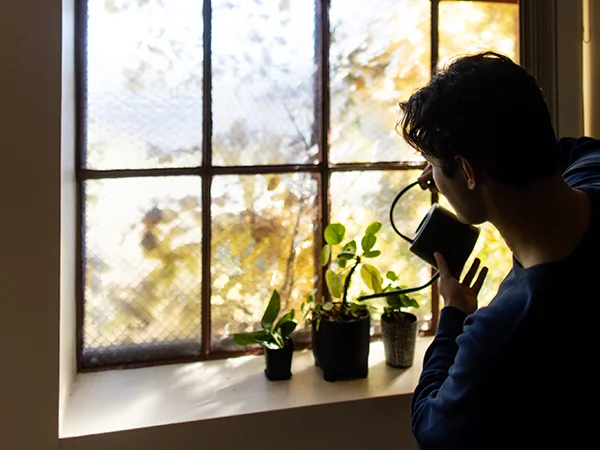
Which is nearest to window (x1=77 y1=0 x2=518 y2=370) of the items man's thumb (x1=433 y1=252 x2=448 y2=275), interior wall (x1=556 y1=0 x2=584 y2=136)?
interior wall (x1=556 y1=0 x2=584 y2=136)

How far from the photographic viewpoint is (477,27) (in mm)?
1681

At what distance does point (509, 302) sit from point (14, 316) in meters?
0.89

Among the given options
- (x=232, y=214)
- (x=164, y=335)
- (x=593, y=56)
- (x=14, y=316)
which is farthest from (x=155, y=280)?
(x=593, y=56)

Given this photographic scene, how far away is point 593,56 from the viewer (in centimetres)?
156

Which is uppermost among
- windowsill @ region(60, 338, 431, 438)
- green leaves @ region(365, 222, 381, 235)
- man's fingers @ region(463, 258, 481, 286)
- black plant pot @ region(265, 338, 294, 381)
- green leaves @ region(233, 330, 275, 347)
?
green leaves @ region(365, 222, 381, 235)

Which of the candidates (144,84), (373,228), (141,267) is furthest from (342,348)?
(144,84)

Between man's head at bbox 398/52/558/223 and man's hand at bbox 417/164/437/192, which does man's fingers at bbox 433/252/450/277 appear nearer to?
man's hand at bbox 417/164/437/192

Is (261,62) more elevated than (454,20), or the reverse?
(454,20)

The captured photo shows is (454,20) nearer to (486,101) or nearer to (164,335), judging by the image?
(486,101)

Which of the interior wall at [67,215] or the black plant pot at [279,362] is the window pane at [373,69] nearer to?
the black plant pot at [279,362]

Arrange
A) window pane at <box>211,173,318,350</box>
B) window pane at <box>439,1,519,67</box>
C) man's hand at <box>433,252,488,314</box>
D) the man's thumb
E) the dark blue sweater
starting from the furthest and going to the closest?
window pane at <box>439,1,519,67</box> → window pane at <box>211,173,318,350</box> → the man's thumb → man's hand at <box>433,252,488,314</box> → the dark blue sweater

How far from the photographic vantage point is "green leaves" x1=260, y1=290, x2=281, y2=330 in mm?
1465

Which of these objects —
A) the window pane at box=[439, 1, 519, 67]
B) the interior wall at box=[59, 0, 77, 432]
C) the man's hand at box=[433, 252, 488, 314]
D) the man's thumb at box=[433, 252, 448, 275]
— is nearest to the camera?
the man's hand at box=[433, 252, 488, 314]

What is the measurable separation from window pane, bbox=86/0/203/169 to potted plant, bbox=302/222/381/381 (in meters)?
0.40
